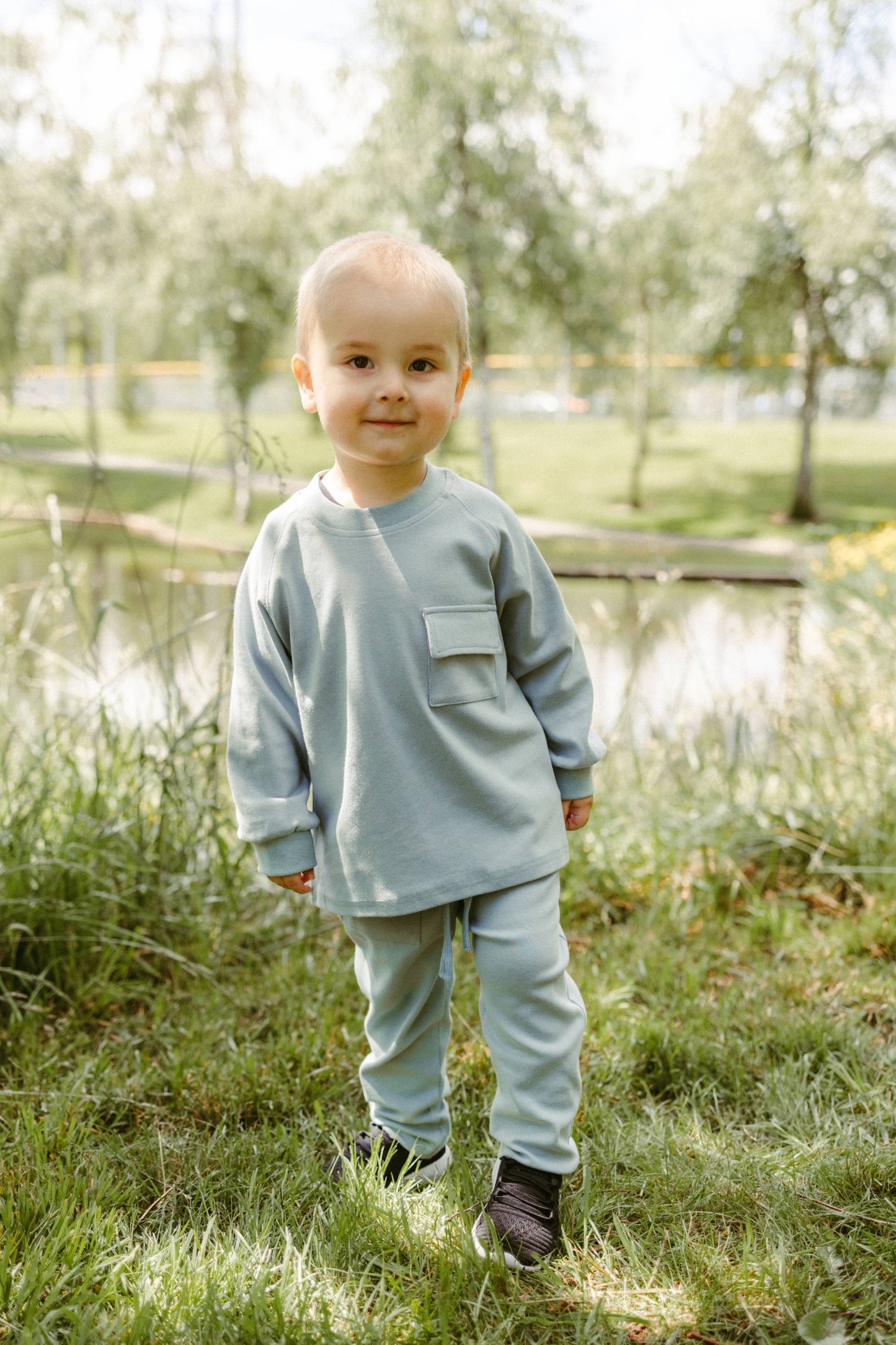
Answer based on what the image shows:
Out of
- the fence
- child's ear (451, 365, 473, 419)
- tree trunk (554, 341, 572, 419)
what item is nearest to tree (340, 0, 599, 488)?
the fence

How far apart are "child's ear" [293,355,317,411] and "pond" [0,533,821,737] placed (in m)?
0.72

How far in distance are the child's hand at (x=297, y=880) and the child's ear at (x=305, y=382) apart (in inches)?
26.8

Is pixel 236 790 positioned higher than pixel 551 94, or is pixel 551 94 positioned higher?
pixel 551 94

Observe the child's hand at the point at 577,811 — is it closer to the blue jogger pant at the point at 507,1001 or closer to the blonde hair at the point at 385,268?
the blue jogger pant at the point at 507,1001

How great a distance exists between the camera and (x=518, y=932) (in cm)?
151

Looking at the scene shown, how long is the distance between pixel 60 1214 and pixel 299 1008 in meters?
0.72

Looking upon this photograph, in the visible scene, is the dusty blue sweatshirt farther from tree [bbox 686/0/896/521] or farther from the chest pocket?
tree [bbox 686/0/896/521]

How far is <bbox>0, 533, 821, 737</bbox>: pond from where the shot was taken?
2.77 metres

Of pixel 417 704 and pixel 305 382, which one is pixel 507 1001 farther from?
pixel 305 382

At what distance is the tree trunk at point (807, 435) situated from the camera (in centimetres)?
1705

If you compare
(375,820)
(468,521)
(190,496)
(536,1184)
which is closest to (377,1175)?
(536,1184)

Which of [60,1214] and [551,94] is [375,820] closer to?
[60,1214]

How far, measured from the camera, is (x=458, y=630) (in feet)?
4.89

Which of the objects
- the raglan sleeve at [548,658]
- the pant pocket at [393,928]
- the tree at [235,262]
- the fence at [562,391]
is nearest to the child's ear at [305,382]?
the raglan sleeve at [548,658]
